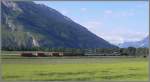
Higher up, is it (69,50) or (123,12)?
(123,12)

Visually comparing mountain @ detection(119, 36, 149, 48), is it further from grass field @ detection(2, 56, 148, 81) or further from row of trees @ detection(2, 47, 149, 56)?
grass field @ detection(2, 56, 148, 81)

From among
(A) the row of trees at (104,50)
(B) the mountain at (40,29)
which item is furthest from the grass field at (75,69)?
(B) the mountain at (40,29)

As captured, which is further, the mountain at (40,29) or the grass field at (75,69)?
the grass field at (75,69)

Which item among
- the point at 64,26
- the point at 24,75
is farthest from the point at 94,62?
the point at 24,75

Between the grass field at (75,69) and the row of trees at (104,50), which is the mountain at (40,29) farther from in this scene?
the grass field at (75,69)

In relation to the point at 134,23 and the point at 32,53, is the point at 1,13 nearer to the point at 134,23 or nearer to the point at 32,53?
the point at 32,53

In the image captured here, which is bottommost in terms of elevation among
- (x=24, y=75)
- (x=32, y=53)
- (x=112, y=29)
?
(x=24, y=75)
